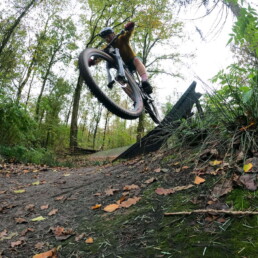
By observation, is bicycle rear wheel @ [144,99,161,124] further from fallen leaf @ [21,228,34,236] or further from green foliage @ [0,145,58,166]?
green foliage @ [0,145,58,166]

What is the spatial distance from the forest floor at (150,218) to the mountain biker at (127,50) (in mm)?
2904

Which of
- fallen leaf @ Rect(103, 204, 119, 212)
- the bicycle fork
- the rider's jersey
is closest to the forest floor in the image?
fallen leaf @ Rect(103, 204, 119, 212)

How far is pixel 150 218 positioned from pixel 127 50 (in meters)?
4.14

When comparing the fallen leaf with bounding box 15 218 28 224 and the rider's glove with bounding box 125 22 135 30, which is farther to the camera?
the rider's glove with bounding box 125 22 135 30

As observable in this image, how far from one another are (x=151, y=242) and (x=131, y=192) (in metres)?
0.87

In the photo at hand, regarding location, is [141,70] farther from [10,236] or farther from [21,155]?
[21,155]

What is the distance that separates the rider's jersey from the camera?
4789 mm

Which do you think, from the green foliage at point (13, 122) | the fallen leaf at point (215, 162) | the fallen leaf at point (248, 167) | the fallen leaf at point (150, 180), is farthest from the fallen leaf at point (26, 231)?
the green foliage at point (13, 122)

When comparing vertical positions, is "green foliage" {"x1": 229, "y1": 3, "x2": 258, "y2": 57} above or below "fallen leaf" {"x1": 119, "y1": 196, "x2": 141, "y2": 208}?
above

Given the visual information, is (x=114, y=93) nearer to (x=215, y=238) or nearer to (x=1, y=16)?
(x=1, y=16)

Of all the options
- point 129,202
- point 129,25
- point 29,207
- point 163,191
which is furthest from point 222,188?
point 129,25

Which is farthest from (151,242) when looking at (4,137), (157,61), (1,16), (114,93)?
(114,93)

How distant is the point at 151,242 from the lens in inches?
52.4

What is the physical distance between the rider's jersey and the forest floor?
3059 mm
